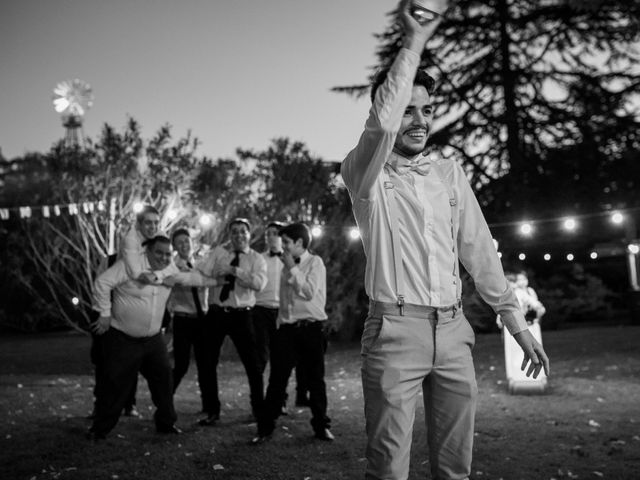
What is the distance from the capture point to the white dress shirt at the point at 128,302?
6.61 meters

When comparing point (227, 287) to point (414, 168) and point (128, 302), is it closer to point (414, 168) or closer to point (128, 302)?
point (128, 302)

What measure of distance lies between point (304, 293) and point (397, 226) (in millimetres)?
3821

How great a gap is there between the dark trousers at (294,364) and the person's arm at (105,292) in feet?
5.35

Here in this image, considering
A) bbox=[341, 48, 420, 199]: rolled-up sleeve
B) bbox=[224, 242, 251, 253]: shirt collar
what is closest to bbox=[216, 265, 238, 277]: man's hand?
bbox=[224, 242, 251, 253]: shirt collar

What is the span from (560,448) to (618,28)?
16.9m

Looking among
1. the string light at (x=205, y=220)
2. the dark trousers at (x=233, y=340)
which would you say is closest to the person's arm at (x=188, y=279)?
the dark trousers at (x=233, y=340)

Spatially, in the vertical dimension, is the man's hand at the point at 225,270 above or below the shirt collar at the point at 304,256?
below

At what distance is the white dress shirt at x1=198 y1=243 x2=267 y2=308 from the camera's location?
7.55 meters

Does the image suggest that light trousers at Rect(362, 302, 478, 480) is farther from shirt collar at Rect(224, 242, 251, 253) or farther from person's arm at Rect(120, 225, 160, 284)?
shirt collar at Rect(224, 242, 251, 253)

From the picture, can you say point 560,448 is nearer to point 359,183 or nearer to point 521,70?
point 359,183

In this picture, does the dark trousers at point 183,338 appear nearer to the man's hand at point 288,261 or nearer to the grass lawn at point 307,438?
the grass lawn at point 307,438

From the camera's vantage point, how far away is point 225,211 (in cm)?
1504

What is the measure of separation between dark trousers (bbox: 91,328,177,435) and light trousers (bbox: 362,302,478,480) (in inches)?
176

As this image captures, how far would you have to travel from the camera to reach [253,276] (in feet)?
24.9
